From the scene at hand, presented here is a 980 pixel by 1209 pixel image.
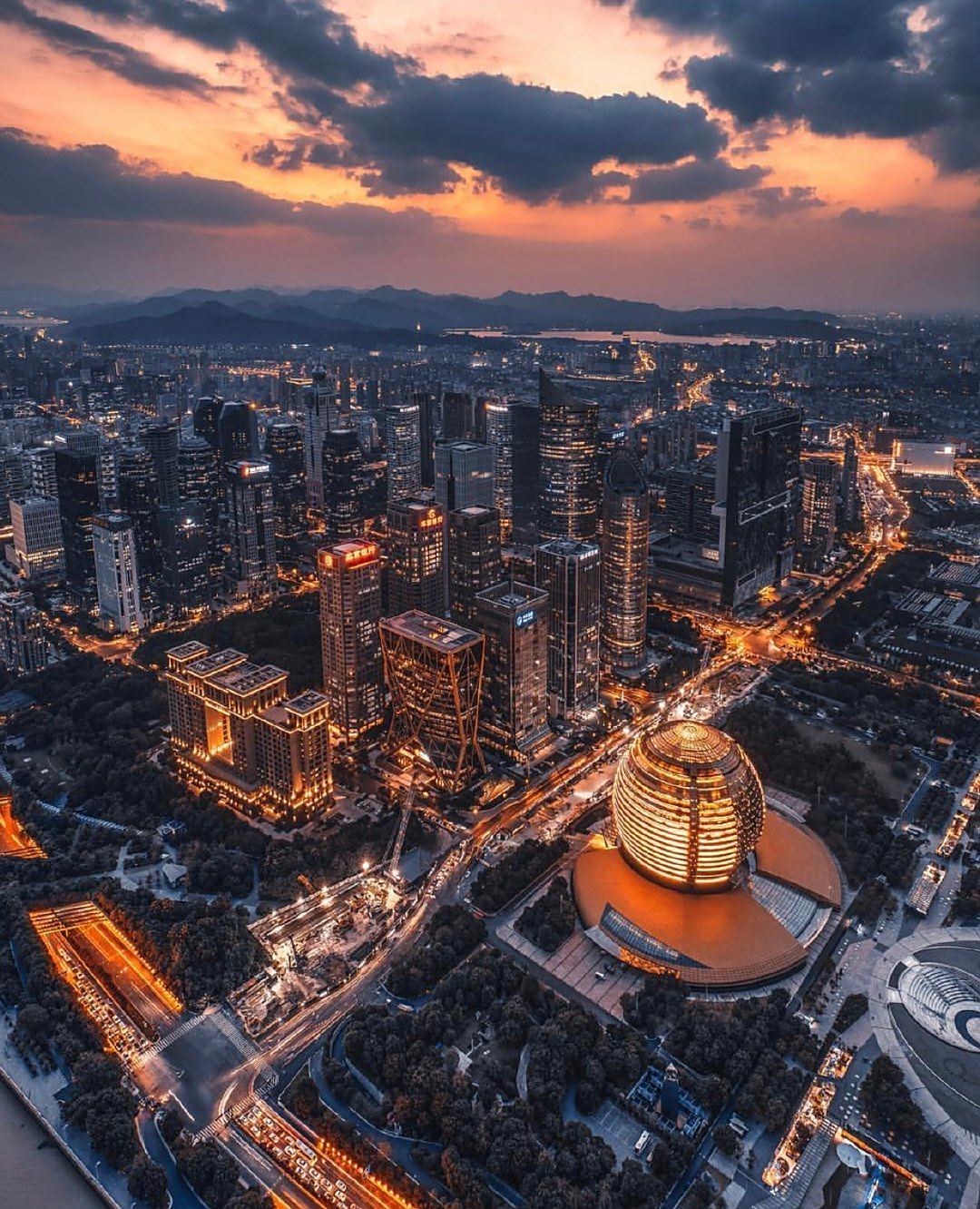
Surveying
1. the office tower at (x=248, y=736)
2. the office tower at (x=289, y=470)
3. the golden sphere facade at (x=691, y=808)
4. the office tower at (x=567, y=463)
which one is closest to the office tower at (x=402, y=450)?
the office tower at (x=289, y=470)

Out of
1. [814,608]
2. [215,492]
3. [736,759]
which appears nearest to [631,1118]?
[736,759]

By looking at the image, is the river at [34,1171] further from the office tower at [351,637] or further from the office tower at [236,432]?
the office tower at [236,432]

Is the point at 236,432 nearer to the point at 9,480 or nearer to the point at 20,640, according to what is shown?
the point at 9,480

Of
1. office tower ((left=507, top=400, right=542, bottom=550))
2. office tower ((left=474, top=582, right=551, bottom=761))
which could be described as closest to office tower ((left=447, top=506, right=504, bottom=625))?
office tower ((left=474, top=582, right=551, bottom=761))

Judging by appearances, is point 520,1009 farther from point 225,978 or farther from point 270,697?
point 270,697

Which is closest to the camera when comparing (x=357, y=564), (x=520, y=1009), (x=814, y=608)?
(x=520, y=1009)

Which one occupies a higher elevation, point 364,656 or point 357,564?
point 357,564

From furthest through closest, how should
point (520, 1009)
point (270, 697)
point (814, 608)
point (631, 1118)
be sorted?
point (814, 608), point (270, 697), point (520, 1009), point (631, 1118)
